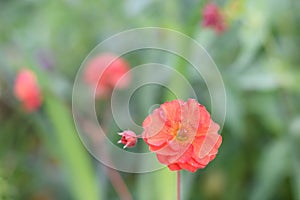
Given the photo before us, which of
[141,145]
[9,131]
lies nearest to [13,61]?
[9,131]

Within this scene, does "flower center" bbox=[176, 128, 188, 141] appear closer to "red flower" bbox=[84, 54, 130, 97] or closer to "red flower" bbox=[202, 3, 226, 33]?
"red flower" bbox=[202, 3, 226, 33]

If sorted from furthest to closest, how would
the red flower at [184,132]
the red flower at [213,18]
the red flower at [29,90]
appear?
1. the red flower at [29,90]
2. the red flower at [213,18]
3. the red flower at [184,132]

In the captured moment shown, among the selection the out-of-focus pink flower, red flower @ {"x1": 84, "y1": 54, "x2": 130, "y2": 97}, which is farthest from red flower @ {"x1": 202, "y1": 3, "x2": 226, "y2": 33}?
the out-of-focus pink flower

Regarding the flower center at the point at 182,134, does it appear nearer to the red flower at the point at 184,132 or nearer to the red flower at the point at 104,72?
the red flower at the point at 184,132

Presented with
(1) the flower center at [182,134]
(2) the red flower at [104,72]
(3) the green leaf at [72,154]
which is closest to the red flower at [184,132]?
(1) the flower center at [182,134]

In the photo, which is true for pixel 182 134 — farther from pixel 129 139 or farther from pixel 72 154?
pixel 72 154

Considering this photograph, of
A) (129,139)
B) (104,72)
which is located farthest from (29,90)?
(129,139)
